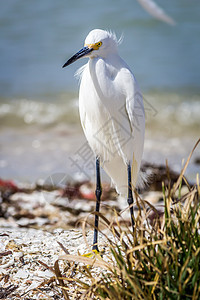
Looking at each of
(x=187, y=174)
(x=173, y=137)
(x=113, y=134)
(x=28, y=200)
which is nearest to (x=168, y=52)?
(x=173, y=137)

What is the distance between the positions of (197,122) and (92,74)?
6.96 metres

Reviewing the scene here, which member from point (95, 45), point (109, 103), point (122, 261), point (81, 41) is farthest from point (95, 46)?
point (81, 41)

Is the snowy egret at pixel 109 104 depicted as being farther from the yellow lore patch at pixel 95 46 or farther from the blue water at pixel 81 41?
the blue water at pixel 81 41

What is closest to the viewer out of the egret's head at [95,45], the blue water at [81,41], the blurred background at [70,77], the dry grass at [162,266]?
the dry grass at [162,266]

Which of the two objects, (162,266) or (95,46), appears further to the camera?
(95,46)

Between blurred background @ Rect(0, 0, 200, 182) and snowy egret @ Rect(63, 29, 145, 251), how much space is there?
10.8 ft

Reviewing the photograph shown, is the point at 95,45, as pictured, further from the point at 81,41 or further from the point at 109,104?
the point at 81,41

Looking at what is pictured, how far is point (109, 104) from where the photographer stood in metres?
2.34

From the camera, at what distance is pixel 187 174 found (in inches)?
227

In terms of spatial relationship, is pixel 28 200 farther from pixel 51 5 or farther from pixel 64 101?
pixel 51 5

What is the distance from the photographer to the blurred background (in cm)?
730

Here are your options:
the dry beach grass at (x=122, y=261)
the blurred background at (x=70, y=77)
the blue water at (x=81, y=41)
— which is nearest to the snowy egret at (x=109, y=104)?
the dry beach grass at (x=122, y=261)

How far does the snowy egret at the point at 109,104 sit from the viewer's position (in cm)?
225

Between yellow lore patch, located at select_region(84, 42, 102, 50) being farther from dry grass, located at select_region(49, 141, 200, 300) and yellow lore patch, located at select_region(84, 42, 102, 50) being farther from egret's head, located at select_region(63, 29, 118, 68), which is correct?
dry grass, located at select_region(49, 141, 200, 300)
